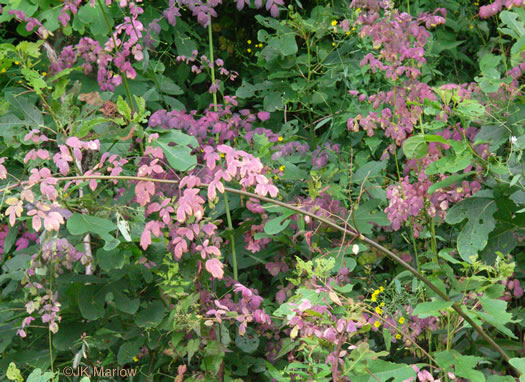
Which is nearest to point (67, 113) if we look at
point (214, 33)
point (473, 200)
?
point (473, 200)

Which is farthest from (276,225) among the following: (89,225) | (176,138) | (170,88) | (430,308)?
(170,88)

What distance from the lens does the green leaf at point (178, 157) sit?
7.29 ft

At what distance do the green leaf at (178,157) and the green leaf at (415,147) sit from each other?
2.20ft

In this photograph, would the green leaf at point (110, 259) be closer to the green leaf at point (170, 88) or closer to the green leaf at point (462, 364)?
the green leaf at point (462, 364)

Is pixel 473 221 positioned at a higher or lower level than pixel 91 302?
higher

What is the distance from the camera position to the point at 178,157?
7.38 feet

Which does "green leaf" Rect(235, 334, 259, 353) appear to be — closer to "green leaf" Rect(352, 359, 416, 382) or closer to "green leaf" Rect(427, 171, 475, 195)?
"green leaf" Rect(352, 359, 416, 382)

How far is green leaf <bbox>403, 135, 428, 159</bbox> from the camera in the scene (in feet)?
7.12

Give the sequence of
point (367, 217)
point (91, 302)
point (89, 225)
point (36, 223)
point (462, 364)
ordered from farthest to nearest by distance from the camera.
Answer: point (367, 217) < point (91, 302) < point (89, 225) < point (462, 364) < point (36, 223)

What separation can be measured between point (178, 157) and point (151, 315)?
2.03 ft

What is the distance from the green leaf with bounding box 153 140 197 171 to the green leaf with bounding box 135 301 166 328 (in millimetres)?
563

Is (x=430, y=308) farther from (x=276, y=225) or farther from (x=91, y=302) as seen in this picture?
(x=91, y=302)

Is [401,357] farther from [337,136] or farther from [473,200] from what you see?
[337,136]

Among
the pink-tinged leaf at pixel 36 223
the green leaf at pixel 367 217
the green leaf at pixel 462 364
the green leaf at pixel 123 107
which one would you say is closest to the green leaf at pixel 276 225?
the green leaf at pixel 367 217
